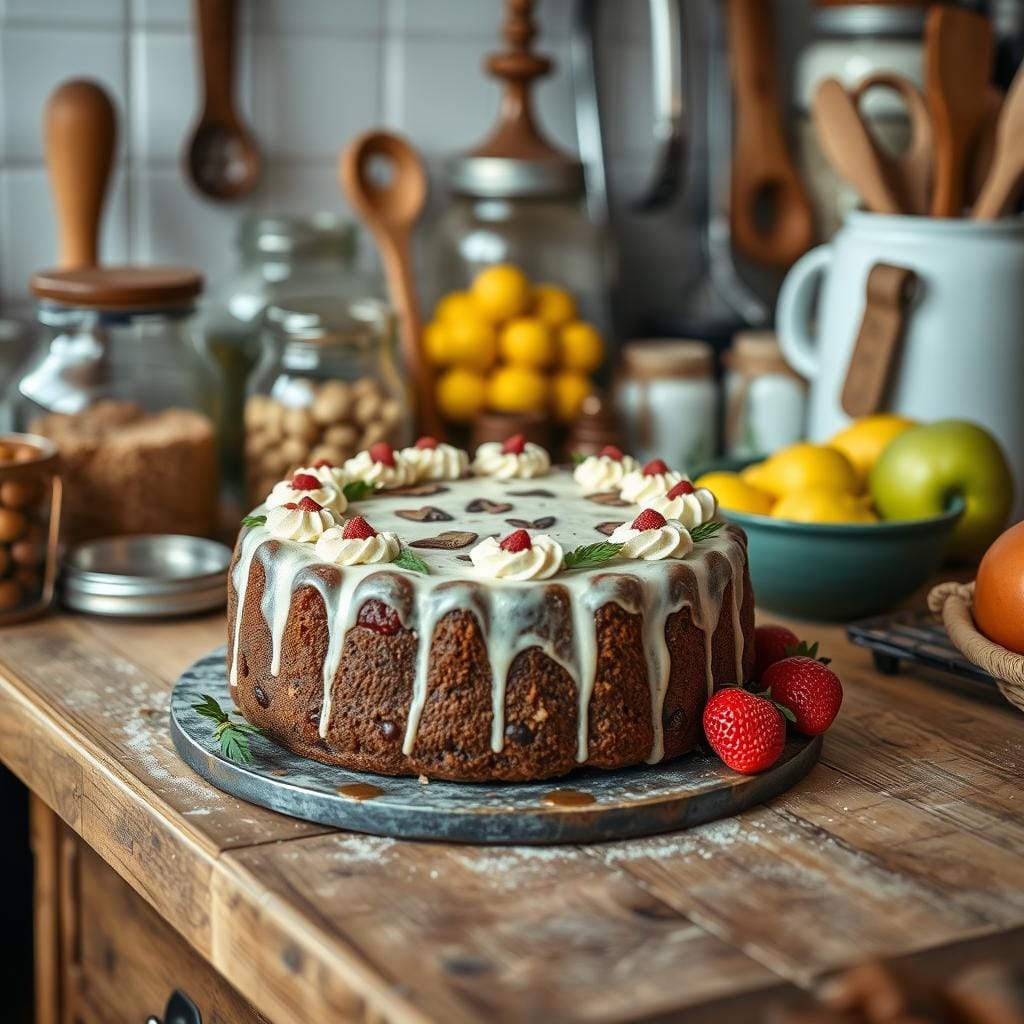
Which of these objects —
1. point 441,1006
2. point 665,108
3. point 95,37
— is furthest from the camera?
point 665,108

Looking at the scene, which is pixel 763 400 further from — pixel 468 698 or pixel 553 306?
pixel 468 698

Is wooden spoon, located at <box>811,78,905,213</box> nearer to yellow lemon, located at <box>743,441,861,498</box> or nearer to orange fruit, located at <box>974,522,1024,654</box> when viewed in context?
yellow lemon, located at <box>743,441,861,498</box>

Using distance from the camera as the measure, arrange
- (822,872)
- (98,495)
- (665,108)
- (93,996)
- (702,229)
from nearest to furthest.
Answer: (822,872) → (93,996) → (98,495) → (665,108) → (702,229)

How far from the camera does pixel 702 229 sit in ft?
6.02

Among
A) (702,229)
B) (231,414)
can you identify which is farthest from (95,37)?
(702,229)

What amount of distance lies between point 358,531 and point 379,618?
0.06m

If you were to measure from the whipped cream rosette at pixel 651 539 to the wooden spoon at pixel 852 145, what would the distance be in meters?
0.63

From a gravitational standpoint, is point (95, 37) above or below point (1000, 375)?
above

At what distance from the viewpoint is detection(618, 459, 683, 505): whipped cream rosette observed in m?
1.02

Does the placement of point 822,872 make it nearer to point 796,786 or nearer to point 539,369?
point 796,786

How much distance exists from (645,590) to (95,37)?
0.94 m

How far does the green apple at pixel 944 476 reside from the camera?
48.3 inches

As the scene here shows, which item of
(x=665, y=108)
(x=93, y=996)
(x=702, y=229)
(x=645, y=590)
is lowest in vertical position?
(x=93, y=996)

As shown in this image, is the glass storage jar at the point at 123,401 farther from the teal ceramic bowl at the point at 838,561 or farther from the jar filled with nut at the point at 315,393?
the teal ceramic bowl at the point at 838,561
